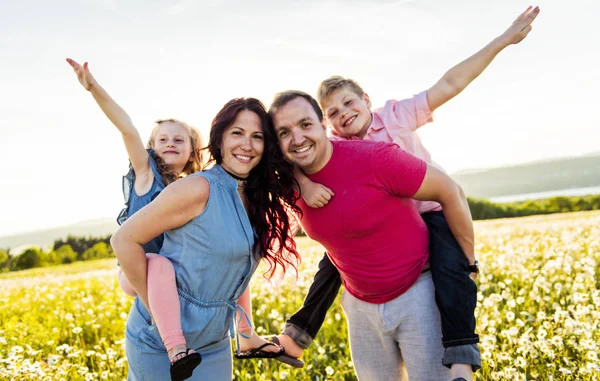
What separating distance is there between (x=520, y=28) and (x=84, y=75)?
11.5 feet

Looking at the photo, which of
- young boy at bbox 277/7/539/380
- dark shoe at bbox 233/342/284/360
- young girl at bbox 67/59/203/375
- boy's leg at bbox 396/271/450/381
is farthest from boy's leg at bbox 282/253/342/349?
young girl at bbox 67/59/203/375

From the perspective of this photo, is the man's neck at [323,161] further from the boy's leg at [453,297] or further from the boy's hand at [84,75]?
the boy's hand at [84,75]

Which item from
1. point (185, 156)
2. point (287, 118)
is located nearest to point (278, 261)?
point (287, 118)

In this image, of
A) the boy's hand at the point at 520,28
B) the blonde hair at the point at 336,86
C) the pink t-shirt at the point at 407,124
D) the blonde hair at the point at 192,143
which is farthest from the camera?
the blonde hair at the point at 192,143

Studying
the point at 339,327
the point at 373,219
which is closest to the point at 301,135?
the point at 373,219

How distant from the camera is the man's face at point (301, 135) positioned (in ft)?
11.8

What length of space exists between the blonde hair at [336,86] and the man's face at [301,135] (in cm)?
115

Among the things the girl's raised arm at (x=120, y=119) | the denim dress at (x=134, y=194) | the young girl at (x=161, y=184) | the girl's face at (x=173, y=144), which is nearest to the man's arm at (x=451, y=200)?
the young girl at (x=161, y=184)

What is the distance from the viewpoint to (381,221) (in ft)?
11.7

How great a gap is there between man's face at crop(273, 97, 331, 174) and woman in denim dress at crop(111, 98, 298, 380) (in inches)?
3.4

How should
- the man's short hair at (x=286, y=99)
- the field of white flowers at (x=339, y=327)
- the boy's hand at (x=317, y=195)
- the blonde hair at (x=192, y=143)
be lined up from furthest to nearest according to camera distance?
the field of white flowers at (x=339, y=327) < the blonde hair at (x=192, y=143) < the man's short hair at (x=286, y=99) < the boy's hand at (x=317, y=195)

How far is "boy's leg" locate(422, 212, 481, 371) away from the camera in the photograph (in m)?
3.54

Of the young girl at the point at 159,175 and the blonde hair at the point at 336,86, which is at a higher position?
the blonde hair at the point at 336,86

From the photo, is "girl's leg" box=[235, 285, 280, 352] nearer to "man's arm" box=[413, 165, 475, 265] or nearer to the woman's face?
the woman's face
